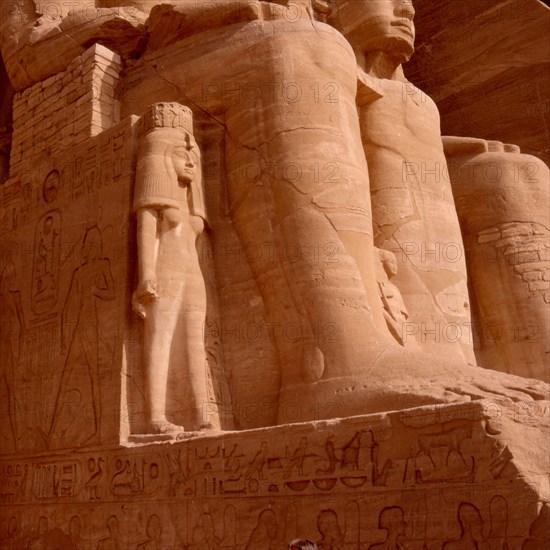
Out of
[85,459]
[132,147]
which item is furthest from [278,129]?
[85,459]

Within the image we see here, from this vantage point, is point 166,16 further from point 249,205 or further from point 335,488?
point 335,488

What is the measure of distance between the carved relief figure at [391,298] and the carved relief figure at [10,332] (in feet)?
7.74

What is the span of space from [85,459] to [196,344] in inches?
35.5

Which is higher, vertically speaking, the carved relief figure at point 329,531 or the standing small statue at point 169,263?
the standing small statue at point 169,263

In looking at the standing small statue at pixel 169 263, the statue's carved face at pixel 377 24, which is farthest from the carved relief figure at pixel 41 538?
the statue's carved face at pixel 377 24

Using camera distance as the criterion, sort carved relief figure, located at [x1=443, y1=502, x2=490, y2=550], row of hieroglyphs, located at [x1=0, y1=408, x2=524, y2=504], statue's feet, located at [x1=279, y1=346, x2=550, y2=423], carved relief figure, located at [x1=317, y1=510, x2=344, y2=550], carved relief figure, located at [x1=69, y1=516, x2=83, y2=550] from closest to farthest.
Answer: carved relief figure, located at [x1=443, y1=502, x2=490, y2=550]
row of hieroglyphs, located at [x1=0, y1=408, x2=524, y2=504]
carved relief figure, located at [x1=317, y1=510, x2=344, y2=550]
statue's feet, located at [x1=279, y1=346, x2=550, y2=423]
carved relief figure, located at [x1=69, y1=516, x2=83, y2=550]

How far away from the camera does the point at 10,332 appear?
5.81 m

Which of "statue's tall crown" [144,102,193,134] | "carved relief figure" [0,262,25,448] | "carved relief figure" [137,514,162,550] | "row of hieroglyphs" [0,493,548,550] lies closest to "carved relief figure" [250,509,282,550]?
"row of hieroglyphs" [0,493,548,550]

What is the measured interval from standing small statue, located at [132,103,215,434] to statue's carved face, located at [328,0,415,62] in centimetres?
196

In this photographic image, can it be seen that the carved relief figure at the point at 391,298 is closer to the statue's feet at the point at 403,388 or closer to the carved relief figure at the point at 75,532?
the statue's feet at the point at 403,388

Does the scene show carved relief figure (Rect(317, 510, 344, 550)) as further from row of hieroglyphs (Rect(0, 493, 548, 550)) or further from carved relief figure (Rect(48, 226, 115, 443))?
carved relief figure (Rect(48, 226, 115, 443))

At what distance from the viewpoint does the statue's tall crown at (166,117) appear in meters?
5.06

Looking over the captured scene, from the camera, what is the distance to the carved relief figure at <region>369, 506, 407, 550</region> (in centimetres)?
348

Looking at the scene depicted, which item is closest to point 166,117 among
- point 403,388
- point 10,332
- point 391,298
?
point 391,298
